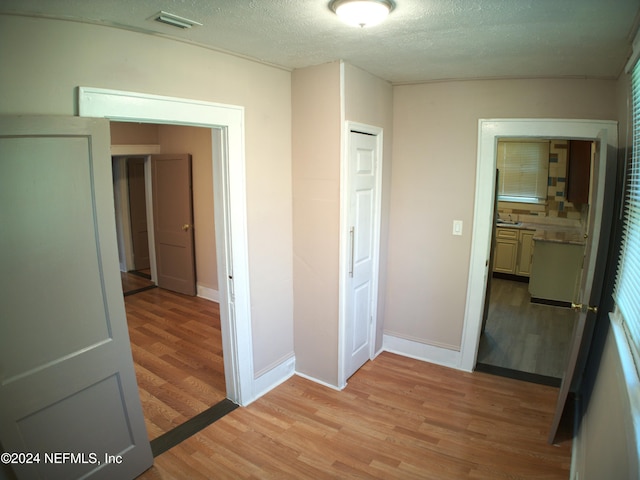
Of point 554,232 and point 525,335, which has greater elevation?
point 554,232

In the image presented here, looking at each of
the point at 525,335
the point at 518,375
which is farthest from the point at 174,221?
the point at 525,335

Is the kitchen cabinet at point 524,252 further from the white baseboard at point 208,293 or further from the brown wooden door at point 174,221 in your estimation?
the brown wooden door at point 174,221

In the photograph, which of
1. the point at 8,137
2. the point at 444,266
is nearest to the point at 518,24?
the point at 444,266

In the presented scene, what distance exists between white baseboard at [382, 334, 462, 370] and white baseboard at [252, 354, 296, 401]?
3.31ft

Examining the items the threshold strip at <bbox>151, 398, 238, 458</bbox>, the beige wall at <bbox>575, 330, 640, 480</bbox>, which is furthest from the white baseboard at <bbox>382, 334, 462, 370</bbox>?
the threshold strip at <bbox>151, 398, 238, 458</bbox>

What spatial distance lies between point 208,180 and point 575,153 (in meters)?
4.81

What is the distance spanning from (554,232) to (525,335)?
1.93 metres

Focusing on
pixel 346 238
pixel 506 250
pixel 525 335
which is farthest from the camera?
pixel 506 250

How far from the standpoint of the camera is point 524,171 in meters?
5.81

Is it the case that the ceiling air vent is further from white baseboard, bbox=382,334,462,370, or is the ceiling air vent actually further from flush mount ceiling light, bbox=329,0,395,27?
white baseboard, bbox=382,334,462,370

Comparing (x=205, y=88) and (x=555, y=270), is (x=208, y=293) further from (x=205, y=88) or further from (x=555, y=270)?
(x=555, y=270)

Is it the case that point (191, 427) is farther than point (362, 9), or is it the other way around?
Answer: point (191, 427)

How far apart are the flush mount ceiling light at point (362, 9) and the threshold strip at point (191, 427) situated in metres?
2.63

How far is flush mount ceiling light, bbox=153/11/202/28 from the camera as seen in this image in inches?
68.8
